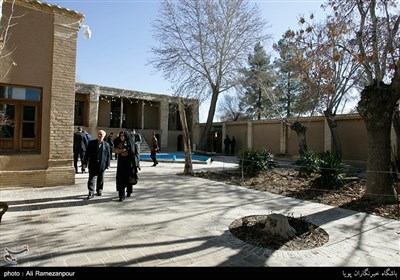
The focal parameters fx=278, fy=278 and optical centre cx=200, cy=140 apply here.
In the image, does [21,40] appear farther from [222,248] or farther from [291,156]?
[291,156]

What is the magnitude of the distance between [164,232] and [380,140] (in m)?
6.05

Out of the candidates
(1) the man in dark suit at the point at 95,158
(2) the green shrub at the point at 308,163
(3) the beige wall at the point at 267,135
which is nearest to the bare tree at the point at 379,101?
(2) the green shrub at the point at 308,163

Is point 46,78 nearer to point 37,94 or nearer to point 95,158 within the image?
point 37,94

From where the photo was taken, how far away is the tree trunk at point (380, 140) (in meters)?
7.03

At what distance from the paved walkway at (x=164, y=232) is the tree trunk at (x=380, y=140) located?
4.82 ft

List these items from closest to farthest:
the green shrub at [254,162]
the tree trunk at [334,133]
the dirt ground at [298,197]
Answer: the dirt ground at [298,197], the green shrub at [254,162], the tree trunk at [334,133]

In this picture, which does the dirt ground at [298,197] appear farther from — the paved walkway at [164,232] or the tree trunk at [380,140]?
the tree trunk at [380,140]

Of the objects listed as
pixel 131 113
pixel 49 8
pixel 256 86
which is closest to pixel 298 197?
pixel 49 8

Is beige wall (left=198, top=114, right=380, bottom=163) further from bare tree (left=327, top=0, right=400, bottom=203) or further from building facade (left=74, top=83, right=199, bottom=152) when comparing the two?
bare tree (left=327, top=0, right=400, bottom=203)

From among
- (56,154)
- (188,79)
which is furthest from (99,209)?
(188,79)

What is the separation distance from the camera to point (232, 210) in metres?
6.20

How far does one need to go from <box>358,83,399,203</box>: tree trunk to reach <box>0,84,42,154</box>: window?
29.8ft
